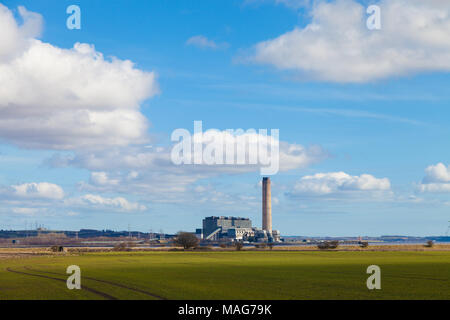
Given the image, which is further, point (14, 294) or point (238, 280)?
point (238, 280)

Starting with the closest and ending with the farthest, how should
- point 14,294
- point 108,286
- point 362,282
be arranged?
point 14,294, point 108,286, point 362,282
